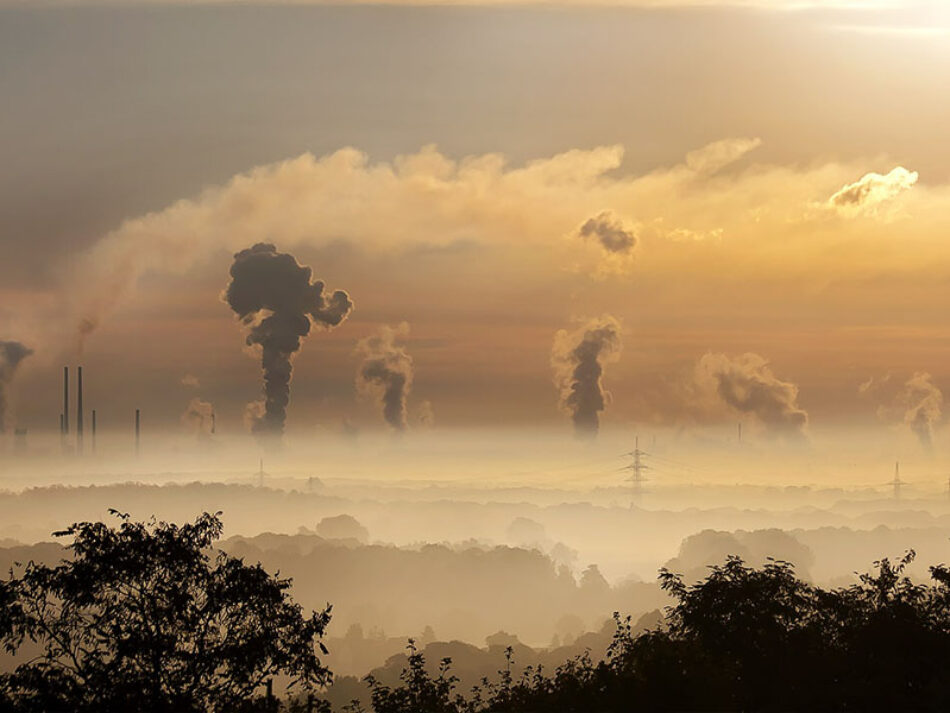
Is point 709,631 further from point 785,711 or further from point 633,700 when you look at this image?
point 633,700

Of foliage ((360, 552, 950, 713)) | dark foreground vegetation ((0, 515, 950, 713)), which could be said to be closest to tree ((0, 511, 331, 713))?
dark foreground vegetation ((0, 515, 950, 713))

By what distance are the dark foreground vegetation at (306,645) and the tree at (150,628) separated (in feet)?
0.12

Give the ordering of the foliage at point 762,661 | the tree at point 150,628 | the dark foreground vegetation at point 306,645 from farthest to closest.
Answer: the foliage at point 762,661
the dark foreground vegetation at point 306,645
the tree at point 150,628

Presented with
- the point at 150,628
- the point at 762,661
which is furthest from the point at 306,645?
the point at 762,661

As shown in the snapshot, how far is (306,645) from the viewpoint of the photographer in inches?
1345

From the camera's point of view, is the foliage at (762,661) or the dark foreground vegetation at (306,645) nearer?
the dark foreground vegetation at (306,645)

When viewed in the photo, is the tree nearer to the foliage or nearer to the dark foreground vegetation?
the dark foreground vegetation

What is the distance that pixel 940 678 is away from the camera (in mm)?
44875

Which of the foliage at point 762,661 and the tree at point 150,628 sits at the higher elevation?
the tree at point 150,628

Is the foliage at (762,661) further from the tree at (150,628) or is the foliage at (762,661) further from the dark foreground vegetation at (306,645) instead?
the tree at (150,628)

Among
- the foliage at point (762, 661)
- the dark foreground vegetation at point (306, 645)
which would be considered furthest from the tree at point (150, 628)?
the foliage at point (762, 661)

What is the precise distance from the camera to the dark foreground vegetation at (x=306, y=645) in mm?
32469

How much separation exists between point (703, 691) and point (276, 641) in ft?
44.3

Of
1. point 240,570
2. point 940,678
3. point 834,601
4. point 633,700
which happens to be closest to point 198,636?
point 240,570
